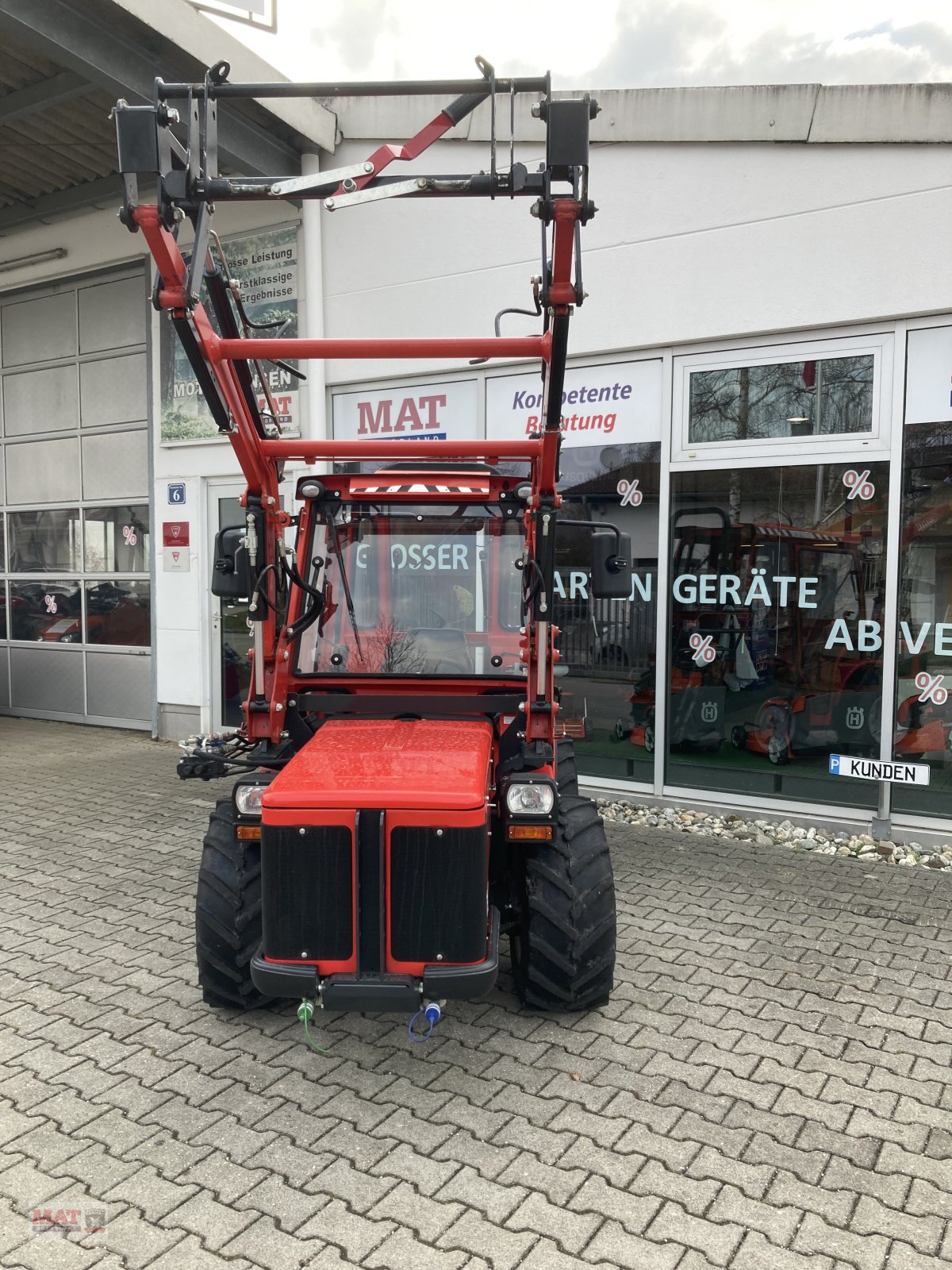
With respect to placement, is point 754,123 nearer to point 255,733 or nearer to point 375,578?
point 375,578

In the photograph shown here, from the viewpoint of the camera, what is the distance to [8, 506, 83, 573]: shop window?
10117 mm

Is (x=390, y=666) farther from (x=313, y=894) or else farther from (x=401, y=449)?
(x=313, y=894)

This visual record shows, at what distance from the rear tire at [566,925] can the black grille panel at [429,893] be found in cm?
50

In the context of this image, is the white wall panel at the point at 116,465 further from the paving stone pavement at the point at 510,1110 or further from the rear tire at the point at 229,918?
the rear tire at the point at 229,918

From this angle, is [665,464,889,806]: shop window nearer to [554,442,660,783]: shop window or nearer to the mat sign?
the mat sign

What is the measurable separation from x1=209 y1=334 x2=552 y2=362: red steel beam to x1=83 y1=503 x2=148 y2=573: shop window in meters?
6.68

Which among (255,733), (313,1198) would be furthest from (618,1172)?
(255,733)

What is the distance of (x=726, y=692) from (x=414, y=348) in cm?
424

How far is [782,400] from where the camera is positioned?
6.25 metres

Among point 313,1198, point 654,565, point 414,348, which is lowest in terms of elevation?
point 313,1198

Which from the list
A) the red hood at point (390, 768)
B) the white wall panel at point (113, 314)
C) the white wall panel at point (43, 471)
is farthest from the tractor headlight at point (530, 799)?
the white wall panel at point (43, 471)

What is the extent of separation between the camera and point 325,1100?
10.2ft

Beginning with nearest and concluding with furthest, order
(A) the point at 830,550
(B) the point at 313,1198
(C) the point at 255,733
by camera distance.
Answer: (B) the point at 313,1198
(C) the point at 255,733
(A) the point at 830,550

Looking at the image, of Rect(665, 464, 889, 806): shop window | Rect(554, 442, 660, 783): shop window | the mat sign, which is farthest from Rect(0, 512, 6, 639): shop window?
the mat sign
